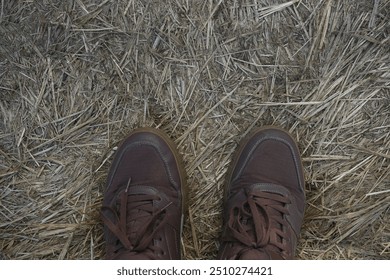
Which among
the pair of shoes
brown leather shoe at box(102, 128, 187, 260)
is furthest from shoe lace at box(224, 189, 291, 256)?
brown leather shoe at box(102, 128, 187, 260)

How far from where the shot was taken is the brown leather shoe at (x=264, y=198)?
122cm

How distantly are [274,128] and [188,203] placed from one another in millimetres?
313

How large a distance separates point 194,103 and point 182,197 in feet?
0.85

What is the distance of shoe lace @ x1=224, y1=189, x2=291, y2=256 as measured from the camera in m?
1.21

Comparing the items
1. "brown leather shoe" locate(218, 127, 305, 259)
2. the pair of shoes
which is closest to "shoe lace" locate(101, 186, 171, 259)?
the pair of shoes

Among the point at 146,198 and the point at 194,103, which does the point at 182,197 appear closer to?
the point at 146,198

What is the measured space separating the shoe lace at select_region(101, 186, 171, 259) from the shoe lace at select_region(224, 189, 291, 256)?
7.5 inches

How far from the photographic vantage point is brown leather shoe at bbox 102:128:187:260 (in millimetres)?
1232

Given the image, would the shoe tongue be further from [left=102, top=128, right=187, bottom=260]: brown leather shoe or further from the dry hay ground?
the dry hay ground

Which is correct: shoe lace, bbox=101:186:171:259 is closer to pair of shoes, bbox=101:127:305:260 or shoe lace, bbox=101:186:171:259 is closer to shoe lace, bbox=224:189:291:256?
pair of shoes, bbox=101:127:305:260

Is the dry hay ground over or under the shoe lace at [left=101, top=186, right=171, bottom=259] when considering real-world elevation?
over

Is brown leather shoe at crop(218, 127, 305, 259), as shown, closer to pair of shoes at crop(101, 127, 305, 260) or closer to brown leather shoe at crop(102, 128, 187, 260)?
pair of shoes at crop(101, 127, 305, 260)

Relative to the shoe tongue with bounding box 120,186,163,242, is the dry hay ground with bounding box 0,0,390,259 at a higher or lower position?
higher

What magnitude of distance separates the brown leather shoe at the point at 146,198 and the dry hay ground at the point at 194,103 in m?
0.04
